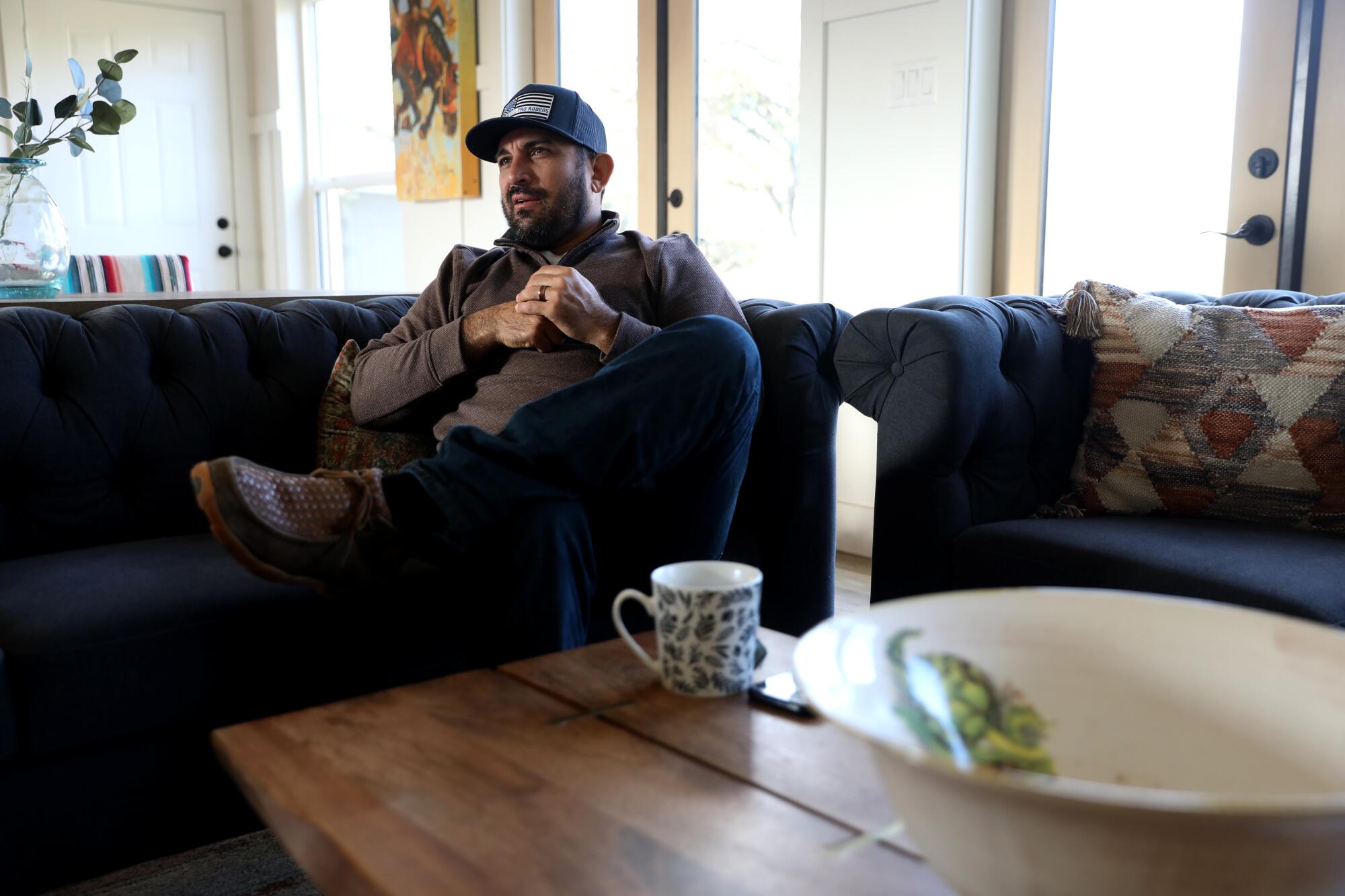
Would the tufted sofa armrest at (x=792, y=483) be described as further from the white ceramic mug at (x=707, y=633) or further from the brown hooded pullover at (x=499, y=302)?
the white ceramic mug at (x=707, y=633)

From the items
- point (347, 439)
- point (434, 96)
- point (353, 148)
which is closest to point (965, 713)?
point (347, 439)

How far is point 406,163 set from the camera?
5.08 meters

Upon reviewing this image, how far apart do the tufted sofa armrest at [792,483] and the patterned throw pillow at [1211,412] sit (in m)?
0.41

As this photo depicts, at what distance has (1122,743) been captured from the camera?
64 cm

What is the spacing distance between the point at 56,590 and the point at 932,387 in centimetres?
127

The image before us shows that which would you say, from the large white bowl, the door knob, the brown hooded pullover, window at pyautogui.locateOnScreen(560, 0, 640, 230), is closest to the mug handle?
the large white bowl

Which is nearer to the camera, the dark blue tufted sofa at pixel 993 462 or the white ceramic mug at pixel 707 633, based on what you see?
the white ceramic mug at pixel 707 633

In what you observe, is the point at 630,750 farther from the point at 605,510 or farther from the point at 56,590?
the point at 56,590

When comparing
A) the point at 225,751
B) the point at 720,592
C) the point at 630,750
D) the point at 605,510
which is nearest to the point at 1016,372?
the point at 605,510

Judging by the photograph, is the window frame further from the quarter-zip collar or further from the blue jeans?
the blue jeans

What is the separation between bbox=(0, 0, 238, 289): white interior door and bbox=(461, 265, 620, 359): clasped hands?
462cm

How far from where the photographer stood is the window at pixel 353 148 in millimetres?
5641

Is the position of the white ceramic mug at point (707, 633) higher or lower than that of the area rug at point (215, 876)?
higher

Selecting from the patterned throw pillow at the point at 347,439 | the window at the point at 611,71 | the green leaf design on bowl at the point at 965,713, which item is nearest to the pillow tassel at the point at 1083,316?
the patterned throw pillow at the point at 347,439
